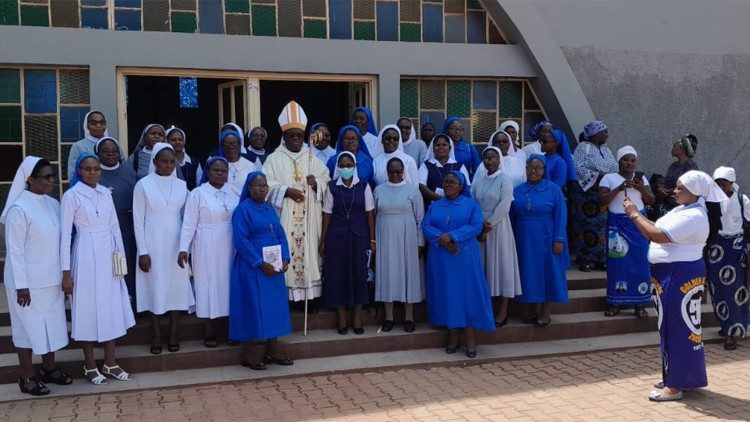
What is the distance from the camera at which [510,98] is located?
33.3 feet

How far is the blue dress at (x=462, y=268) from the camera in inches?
265

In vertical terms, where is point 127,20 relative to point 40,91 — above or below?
above

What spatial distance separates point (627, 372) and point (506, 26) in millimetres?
5109

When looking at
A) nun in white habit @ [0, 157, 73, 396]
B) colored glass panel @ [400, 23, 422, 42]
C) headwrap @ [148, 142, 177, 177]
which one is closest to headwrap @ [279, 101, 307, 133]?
headwrap @ [148, 142, 177, 177]

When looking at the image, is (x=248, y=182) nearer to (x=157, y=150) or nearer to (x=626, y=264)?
(x=157, y=150)

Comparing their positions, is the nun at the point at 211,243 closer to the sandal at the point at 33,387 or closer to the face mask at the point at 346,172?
the face mask at the point at 346,172

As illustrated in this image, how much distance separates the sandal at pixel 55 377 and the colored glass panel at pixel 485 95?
619 cm

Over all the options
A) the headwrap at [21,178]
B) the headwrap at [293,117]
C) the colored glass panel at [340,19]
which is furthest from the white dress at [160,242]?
the colored glass panel at [340,19]

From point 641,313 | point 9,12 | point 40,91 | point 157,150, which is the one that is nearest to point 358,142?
point 157,150

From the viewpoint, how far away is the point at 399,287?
706cm

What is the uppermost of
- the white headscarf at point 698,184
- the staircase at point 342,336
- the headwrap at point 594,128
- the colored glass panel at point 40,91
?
the colored glass panel at point 40,91

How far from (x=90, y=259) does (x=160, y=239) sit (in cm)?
62

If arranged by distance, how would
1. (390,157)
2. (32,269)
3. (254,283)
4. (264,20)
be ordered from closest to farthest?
1. (32,269)
2. (254,283)
3. (390,157)
4. (264,20)

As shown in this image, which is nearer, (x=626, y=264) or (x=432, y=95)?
(x=626, y=264)
